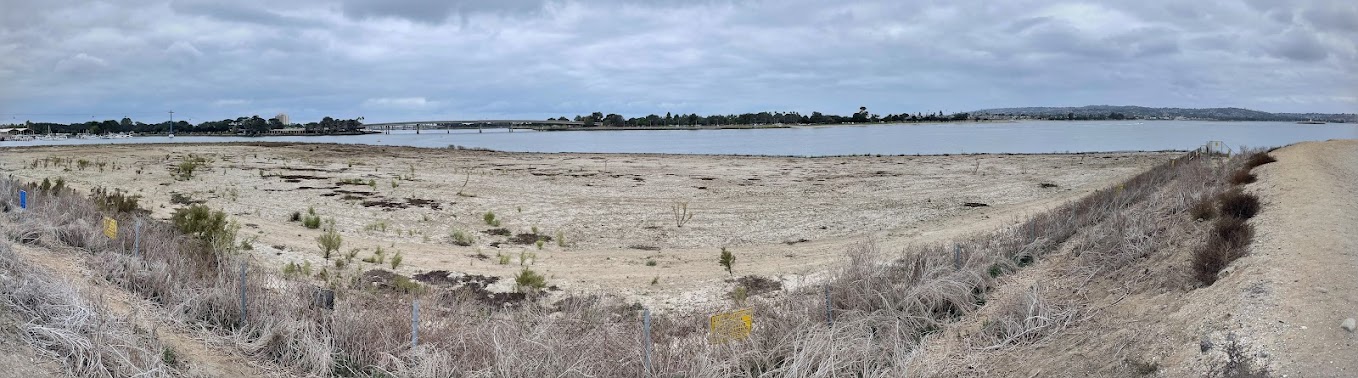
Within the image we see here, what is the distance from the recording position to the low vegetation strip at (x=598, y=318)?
756cm

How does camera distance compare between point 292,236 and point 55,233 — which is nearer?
point 55,233

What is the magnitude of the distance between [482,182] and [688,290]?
20773mm

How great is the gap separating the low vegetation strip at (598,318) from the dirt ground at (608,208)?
2134 mm

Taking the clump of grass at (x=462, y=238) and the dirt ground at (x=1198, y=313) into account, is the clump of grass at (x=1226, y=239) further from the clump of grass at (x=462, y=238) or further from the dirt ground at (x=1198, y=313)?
the clump of grass at (x=462, y=238)

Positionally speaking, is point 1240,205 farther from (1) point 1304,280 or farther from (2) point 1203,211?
(1) point 1304,280

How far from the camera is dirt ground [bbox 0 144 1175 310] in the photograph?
52.6ft

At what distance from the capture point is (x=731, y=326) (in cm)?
790

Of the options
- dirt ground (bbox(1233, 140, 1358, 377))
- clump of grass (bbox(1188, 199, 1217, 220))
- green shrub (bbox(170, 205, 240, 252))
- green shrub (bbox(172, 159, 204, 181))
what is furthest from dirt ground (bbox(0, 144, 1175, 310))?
dirt ground (bbox(1233, 140, 1358, 377))

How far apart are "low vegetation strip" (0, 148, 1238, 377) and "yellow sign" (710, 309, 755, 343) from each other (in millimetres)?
102

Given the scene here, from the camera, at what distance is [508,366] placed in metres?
7.14

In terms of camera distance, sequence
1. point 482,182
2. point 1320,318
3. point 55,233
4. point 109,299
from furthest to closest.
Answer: point 482,182 → point 55,233 → point 109,299 → point 1320,318

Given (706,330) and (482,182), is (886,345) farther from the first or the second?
(482,182)

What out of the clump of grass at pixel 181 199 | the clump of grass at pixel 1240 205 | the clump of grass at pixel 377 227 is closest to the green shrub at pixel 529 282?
the clump of grass at pixel 377 227

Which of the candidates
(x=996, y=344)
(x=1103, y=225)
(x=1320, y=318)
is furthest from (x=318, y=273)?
(x=1320, y=318)
